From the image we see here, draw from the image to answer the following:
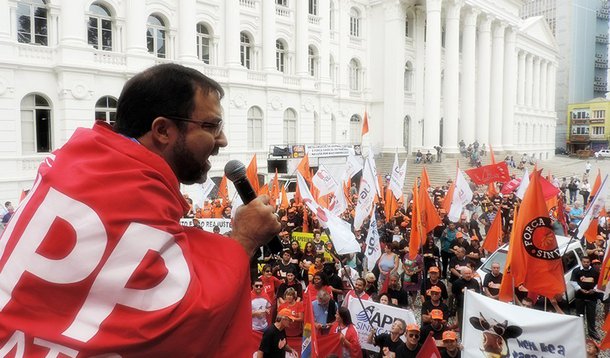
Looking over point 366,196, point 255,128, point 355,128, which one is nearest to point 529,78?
point 355,128

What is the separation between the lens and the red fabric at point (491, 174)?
53.1ft

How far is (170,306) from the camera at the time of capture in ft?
4.02

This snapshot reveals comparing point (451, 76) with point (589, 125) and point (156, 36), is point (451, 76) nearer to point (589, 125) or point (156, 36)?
point (156, 36)

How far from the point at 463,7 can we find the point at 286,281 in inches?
1566

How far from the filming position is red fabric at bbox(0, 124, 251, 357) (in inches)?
48.4

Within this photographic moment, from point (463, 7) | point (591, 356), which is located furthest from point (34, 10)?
point (463, 7)

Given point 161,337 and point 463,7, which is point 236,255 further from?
point 463,7

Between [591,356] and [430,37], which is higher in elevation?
[430,37]

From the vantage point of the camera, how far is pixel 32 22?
22.2 m

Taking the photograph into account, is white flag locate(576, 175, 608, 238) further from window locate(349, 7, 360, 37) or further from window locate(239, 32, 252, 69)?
window locate(349, 7, 360, 37)

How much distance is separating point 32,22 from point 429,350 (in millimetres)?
23431

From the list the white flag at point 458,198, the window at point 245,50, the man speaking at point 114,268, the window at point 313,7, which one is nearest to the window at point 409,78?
the window at point 313,7

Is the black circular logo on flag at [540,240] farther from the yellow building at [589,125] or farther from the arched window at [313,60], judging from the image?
the yellow building at [589,125]

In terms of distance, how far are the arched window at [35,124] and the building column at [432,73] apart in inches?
1088
